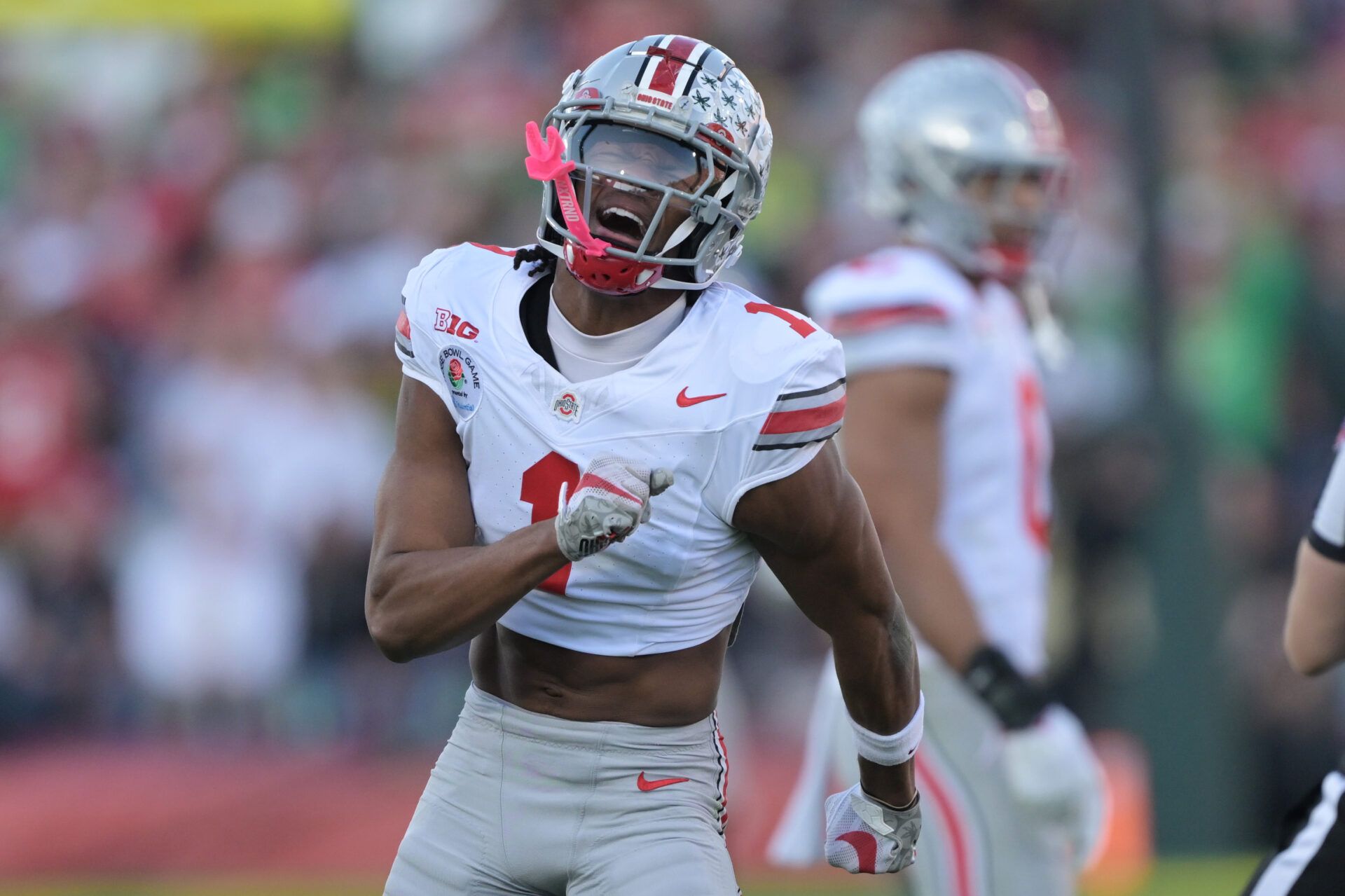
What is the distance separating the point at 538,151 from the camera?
9.04ft

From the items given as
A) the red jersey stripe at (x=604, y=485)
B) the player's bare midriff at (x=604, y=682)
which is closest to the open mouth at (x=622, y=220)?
the red jersey stripe at (x=604, y=485)

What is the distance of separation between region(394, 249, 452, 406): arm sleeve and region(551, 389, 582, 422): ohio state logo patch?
18cm

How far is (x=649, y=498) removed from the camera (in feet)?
8.50

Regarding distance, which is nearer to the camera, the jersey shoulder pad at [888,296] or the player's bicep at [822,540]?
the player's bicep at [822,540]

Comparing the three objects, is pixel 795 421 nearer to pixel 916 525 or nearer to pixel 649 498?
pixel 649 498

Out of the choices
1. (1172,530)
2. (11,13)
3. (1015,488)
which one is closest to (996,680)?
(1015,488)

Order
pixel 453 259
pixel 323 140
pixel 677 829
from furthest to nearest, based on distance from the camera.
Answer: pixel 323 140, pixel 453 259, pixel 677 829

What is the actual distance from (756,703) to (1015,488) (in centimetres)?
388

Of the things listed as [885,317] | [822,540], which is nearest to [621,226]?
[822,540]

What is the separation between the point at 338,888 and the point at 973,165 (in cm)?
378

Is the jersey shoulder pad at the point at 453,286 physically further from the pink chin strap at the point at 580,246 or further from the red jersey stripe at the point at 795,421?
the red jersey stripe at the point at 795,421

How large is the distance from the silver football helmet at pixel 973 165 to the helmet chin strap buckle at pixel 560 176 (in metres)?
1.77

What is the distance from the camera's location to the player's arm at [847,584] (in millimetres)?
2660

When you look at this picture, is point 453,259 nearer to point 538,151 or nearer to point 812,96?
point 538,151
